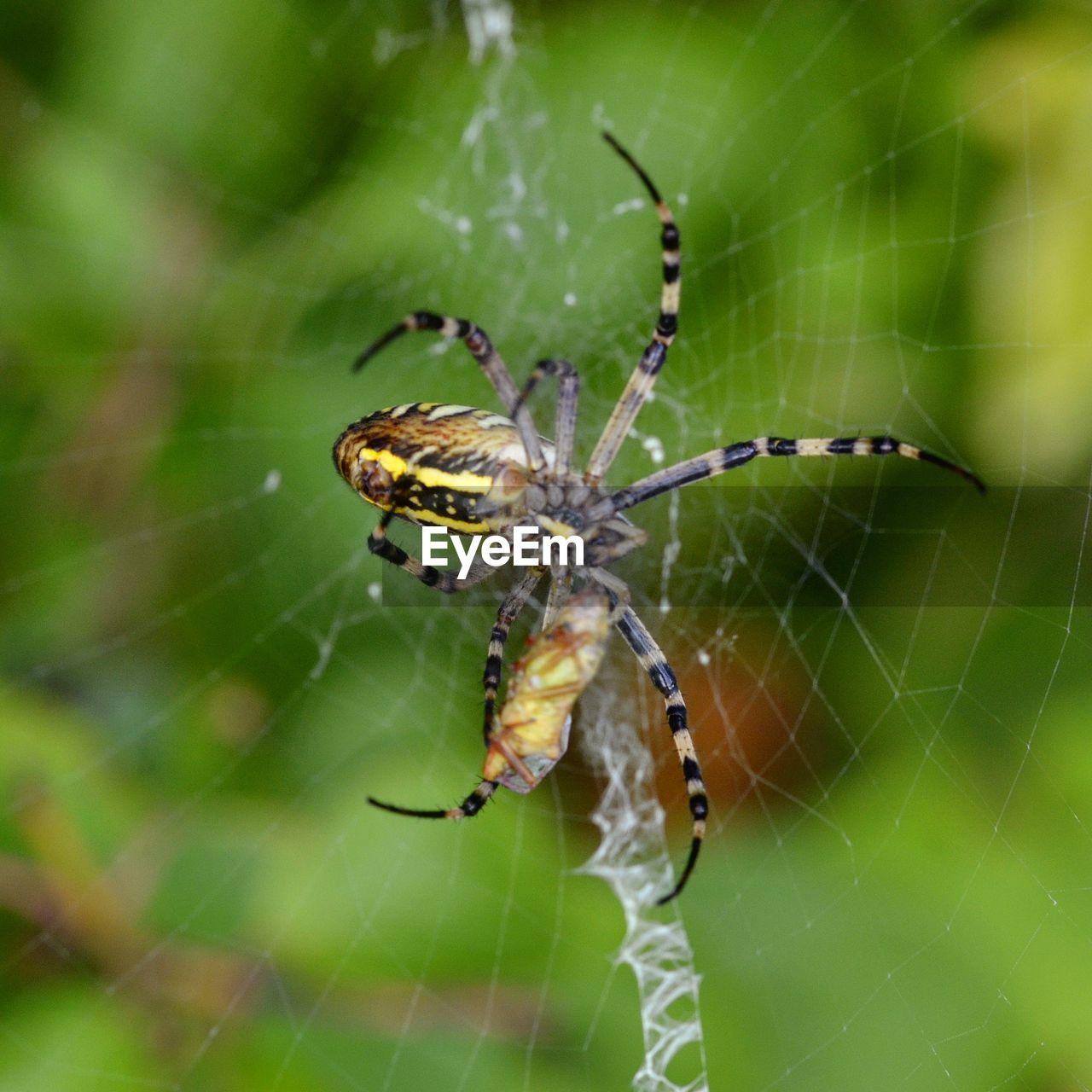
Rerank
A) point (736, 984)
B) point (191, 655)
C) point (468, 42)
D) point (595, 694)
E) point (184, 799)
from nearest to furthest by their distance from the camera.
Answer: point (736, 984) < point (184, 799) < point (191, 655) < point (595, 694) < point (468, 42)

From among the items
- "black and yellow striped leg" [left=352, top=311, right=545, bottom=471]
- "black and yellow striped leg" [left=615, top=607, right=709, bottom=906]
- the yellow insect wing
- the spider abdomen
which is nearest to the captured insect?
the yellow insect wing

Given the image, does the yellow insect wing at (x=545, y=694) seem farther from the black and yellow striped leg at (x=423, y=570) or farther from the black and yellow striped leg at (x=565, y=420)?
the black and yellow striped leg at (x=565, y=420)

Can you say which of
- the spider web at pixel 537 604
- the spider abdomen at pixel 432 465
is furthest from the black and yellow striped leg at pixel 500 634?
the spider web at pixel 537 604

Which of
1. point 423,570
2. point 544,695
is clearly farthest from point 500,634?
point 544,695

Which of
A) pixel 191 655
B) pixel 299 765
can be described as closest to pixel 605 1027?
pixel 299 765

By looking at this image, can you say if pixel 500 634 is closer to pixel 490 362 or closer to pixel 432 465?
pixel 432 465

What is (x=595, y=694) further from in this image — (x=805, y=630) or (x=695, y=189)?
(x=695, y=189)

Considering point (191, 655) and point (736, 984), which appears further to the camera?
point (191, 655)
